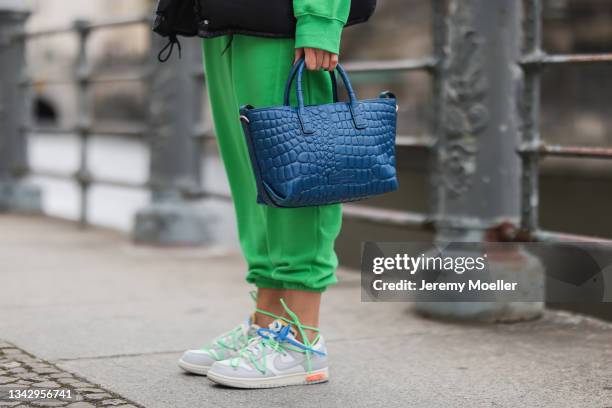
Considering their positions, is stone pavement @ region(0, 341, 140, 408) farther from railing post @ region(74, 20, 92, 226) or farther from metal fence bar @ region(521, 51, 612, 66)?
railing post @ region(74, 20, 92, 226)

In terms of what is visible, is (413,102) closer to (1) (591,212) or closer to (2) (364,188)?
(1) (591,212)

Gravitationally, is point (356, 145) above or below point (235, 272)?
above

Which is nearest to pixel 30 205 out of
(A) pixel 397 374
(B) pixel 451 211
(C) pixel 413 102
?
(B) pixel 451 211

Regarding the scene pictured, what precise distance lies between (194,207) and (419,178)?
1687 cm

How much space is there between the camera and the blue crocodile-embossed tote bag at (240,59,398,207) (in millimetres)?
2668

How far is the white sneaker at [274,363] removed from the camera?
2.88m

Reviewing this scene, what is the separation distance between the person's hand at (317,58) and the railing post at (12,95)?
528 centimetres

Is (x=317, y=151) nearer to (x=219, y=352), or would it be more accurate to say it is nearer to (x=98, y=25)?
(x=219, y=352)

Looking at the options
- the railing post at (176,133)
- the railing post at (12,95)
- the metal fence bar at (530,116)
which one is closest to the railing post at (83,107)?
the railing post at (12,95)

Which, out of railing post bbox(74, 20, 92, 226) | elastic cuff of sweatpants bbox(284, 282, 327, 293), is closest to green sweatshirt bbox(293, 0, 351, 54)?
elastic cuff of sweatpants bbox(284, 282, 327, 293)

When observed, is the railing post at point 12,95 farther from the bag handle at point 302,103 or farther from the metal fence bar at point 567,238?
the bag handle at point 302,103

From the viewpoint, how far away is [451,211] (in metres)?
4.08
